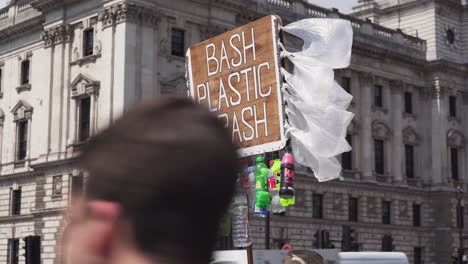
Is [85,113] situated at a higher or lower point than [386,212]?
higher

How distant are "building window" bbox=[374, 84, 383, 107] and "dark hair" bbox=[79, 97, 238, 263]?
52.0 m

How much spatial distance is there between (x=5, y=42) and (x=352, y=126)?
67.6 ft

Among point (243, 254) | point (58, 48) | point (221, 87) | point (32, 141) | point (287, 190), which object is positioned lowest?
point (243, 254)

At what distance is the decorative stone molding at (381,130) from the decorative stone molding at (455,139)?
455 cm

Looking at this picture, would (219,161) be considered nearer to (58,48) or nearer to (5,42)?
(58,48)

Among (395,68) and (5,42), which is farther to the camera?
(395,68)

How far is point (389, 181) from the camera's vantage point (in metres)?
52.4

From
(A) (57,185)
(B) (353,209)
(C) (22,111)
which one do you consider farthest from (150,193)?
(B) (353,209)

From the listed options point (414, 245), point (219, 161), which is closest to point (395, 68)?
point (414, 245)

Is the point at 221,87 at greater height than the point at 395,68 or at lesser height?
lesser

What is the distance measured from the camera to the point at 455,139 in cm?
5550

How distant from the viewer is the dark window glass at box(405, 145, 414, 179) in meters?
54.5

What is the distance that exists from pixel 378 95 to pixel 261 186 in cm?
4070

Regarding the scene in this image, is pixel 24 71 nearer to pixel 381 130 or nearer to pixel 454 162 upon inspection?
pixel 381 130
